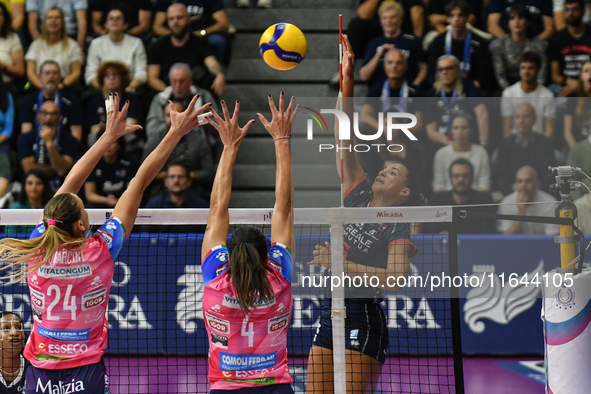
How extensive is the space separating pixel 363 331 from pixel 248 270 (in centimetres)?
157

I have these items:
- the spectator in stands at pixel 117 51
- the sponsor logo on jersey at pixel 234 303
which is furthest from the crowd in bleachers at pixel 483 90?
the sponsor logo on jersey at pixel 234 303

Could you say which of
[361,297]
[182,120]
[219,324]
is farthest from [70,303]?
[361,297]

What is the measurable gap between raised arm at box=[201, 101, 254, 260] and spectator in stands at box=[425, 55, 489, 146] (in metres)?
5.01

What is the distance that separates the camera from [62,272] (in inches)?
145

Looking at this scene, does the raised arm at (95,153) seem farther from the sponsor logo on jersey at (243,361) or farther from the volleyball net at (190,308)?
the volleyball net at (190,308)

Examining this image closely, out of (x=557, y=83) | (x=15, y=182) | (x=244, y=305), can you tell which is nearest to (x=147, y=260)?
(x=15, y=182)

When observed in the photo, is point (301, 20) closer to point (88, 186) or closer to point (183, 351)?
point (88, 186)

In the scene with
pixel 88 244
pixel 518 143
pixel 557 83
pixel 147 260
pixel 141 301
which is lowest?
pixel 141 301

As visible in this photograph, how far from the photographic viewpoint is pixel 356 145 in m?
8.59

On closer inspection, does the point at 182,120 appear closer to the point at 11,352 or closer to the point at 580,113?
the point at 11,352

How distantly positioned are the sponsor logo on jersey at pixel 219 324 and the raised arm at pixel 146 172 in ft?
2.58

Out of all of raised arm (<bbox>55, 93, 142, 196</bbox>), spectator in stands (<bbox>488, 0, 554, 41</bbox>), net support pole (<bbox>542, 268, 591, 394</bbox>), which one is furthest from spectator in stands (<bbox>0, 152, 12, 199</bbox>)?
net support pole (<bbox>542, 268, 591, 394</bbox>)

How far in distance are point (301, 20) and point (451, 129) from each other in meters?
3.21

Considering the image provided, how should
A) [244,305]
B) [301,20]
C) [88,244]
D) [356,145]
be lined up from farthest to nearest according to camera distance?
[301,20] → [356,145] → [88,244] → [244,305]
